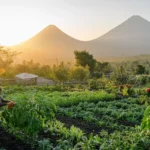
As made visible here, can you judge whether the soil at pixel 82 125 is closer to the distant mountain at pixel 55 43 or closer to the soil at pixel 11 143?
the soil at pixel 11 143

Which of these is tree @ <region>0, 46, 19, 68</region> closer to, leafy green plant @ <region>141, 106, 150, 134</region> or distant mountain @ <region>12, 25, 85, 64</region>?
leafy green plant @ <region>141, 106, 150, 134</region>

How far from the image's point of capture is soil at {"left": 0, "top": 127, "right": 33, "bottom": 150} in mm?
7551

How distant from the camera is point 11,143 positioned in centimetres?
786

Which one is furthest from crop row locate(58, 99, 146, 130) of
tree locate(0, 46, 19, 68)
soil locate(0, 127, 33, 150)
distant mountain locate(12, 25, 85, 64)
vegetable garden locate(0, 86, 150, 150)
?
distant mountain locate(12, 25, 85, 64)

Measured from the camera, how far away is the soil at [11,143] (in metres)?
7.55

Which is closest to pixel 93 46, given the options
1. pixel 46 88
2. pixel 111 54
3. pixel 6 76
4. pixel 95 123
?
pixel 111 54

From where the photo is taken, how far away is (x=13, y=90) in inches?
901

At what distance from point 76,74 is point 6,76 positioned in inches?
338

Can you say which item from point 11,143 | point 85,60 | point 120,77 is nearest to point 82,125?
point 11,143

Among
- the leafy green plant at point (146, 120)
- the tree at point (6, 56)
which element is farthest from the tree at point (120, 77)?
the leafy green plant at point (146, 120)

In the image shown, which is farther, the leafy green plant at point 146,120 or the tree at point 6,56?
the tree at point 6,56

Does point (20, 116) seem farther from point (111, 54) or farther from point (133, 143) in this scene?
point (111, 54)

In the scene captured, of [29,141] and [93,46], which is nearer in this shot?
[29,141]

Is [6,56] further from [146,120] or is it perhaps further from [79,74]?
[146,120]
